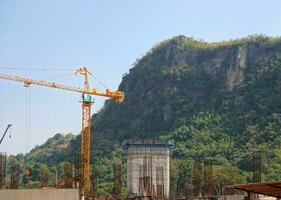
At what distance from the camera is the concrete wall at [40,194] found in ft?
125

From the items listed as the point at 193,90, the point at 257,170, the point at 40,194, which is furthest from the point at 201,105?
the point at 40,194

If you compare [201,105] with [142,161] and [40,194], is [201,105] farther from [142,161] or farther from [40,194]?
[40,194]

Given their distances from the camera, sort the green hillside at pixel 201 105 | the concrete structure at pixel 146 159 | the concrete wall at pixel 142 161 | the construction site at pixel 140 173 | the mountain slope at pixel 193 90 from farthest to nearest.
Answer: the mountain slope at pixel 193 90
the green hillside at pixel 201 105
the concrete wall at pixel 142 161
the concrete structure at pixel 146 159
the construction site at pixel 140 173

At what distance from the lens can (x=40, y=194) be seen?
1539 inches

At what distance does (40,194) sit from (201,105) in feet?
309

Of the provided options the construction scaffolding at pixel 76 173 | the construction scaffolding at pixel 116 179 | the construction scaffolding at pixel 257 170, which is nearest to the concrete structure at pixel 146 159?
the construction scaffolding at pixel 116 179

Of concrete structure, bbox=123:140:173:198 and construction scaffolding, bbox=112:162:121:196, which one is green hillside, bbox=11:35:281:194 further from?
construction scaffolding, bbox=112:162:121:196

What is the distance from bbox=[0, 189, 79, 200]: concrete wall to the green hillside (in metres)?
58.0

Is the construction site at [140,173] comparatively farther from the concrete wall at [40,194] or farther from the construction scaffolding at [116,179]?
the concrete wall at [40,194]

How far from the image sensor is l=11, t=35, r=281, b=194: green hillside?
111625mm

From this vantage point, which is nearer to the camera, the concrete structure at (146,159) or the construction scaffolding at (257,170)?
the construction scaffolding at (257,170)

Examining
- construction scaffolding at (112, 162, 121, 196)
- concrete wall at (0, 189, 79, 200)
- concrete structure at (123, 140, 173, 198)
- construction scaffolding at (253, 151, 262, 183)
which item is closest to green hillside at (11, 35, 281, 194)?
concrete structure at (123, 140, 173, 198)

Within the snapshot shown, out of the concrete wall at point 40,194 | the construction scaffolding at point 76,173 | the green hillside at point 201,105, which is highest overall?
the green hillside at point 201,105

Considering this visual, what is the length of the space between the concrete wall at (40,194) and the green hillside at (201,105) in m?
58.0
